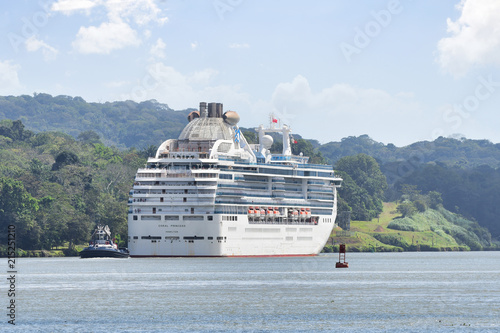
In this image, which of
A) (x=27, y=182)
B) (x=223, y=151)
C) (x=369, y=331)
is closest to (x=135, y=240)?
(x=223, y=151)

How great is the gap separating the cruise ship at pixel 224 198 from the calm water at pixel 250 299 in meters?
18.6

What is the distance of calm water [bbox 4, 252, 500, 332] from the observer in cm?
7056

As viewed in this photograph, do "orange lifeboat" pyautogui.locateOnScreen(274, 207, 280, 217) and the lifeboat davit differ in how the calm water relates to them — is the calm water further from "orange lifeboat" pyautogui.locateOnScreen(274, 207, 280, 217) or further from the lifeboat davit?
"orange lifeboat" pyautogui.locateOnScreen(274, 207, 280, 217)

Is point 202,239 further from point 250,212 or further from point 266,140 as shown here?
point 266,140

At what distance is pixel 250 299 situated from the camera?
3406 inches

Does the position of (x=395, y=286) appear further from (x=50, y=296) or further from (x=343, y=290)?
(x=50, y=296)

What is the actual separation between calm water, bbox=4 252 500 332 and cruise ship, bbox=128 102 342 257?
18574 millimetres

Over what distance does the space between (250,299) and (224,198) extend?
66.5 metres

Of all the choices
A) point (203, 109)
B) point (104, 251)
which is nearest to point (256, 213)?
point (104, 251)

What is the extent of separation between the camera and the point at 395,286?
10025 centimetres

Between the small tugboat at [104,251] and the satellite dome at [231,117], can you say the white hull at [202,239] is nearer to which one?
the small tugboat at [104,251]

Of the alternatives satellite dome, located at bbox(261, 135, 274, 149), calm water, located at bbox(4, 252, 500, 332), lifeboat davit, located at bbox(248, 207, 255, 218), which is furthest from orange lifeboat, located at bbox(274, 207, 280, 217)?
calm water, located at bbox(4, 252, 500, 332)

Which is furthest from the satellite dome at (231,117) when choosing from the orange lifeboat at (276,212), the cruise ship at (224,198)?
the orange lifeboat at (276,212)

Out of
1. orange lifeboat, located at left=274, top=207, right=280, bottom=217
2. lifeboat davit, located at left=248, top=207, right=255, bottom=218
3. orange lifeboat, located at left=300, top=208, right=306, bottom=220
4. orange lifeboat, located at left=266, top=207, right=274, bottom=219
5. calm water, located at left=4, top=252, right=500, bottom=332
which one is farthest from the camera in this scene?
orange lifeboat, located at left=300, top=208, right=306, bottom=220
